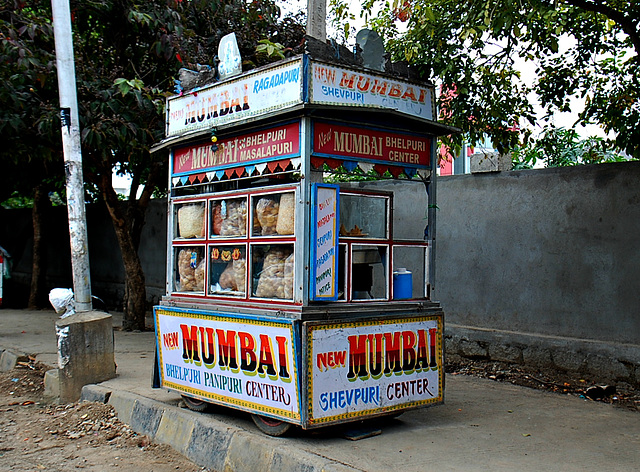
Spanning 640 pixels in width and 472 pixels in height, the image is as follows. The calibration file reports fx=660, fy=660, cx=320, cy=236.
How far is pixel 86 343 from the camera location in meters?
6.66

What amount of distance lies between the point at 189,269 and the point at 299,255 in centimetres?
143

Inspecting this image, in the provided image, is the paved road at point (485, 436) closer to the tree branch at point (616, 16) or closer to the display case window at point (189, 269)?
the display case window at point (189, 269)

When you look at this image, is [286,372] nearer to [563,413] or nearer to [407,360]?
[407,360]

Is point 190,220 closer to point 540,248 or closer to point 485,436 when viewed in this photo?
point 485,436

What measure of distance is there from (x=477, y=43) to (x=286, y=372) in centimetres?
442

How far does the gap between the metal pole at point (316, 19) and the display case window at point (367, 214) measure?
221cm

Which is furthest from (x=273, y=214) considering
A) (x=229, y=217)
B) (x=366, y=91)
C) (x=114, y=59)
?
(x=114, y=59)

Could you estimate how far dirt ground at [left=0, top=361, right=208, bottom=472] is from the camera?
487 centimetres

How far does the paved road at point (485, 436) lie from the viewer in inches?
157

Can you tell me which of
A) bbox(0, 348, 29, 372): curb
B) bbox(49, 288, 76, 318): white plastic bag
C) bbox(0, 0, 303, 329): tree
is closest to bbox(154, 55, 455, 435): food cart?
bbox(49, 288, 76, 318): white plastic bag

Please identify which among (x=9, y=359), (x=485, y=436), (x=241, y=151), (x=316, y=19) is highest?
(x=316, y=19)

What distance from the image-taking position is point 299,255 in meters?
4.41

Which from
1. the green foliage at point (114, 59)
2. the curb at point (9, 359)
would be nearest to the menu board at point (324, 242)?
the green foliage at point (114, 59)

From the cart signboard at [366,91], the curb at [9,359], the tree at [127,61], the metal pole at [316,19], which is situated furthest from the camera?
the curb at [9,359]
